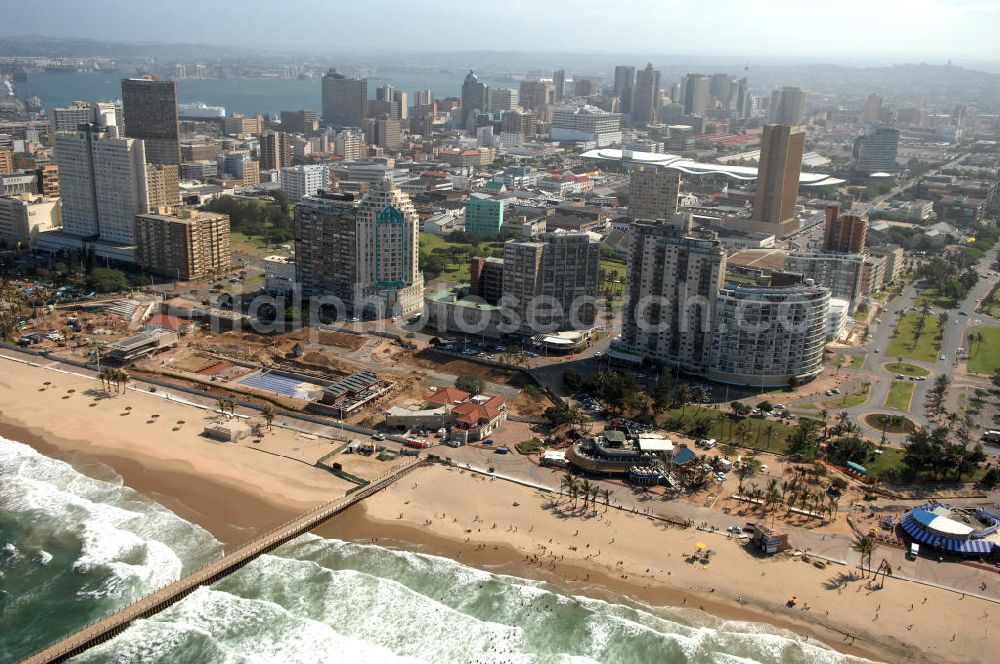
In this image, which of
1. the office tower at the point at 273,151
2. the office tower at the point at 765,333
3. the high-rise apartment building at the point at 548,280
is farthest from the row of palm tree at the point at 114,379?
the office tower at the point at 273,151

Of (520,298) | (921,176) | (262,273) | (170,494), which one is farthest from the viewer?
(921,176)

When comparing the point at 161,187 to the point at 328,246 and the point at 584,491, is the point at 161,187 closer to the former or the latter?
the point at 328,246

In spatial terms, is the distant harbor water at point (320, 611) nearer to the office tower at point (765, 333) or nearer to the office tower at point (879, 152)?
the office tower at point (765, 333)

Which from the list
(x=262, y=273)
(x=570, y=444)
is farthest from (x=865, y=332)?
(x=262, y=273)

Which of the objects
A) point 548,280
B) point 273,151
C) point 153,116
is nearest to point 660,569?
point 548,280

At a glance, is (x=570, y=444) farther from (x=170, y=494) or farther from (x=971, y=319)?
(x=971, y=319)

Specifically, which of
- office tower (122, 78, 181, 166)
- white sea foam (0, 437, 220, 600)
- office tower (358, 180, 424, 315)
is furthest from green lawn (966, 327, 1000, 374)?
office tower (122, 78, 181, 166)

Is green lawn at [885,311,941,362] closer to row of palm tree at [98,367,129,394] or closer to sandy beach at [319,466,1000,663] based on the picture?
sandy beach at [319,466,1000,663]

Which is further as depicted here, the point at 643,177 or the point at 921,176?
the point at 921,176
